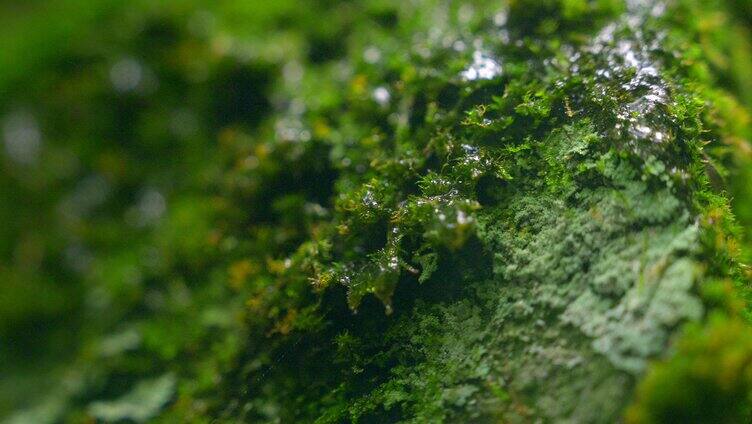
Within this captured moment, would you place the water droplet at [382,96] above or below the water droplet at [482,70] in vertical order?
above

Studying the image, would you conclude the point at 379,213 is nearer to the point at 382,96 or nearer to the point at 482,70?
the point at 382,96

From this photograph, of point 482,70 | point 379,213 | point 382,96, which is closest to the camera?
point 379,213

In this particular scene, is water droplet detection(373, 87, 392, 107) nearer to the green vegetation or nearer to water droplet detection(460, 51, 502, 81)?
the green vegetation

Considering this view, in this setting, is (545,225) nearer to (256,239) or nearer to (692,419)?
(692,419)

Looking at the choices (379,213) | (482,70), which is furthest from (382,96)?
(379,213)

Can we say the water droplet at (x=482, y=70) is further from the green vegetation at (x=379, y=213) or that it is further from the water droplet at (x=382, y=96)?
the water droplet at (x=382, y=96)

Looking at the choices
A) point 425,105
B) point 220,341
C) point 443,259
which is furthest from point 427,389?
point 425,105

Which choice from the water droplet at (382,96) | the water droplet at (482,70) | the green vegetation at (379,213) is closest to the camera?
the green vegetation at (379,213)

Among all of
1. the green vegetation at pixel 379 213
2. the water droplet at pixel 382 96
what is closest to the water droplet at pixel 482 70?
the green vegetation at pixel 379 213

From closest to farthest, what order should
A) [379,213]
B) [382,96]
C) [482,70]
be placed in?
[379,213]
[482,70]
[382,96]
